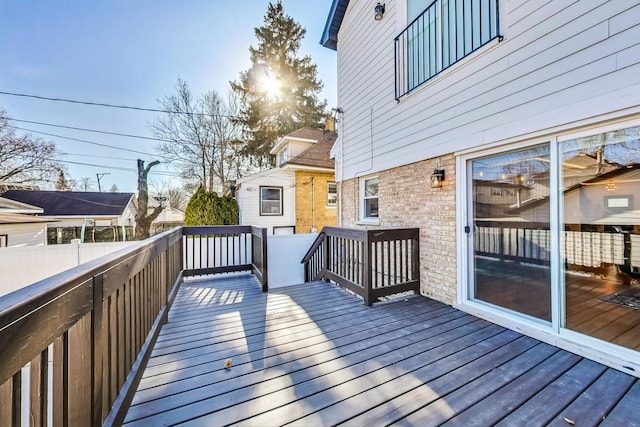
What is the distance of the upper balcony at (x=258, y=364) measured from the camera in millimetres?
1066

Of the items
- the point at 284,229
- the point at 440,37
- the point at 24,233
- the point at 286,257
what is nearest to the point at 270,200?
the point at 284,229

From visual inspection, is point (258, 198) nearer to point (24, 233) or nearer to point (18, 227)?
point (18, 227)

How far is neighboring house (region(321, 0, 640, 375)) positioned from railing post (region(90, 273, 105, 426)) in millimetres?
3556

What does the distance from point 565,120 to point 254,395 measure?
11.5ft

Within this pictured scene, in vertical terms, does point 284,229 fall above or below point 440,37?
below

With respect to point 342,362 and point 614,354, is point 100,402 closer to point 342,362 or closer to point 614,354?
point 342,362

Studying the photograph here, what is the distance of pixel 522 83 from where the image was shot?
9.20 ft

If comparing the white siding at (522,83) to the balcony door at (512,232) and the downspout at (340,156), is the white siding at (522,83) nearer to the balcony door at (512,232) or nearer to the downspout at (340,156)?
the balcony door at (512,232)

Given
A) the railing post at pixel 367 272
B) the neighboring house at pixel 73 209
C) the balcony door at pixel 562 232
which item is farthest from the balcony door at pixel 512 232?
the neighboring house at pixel 73 209

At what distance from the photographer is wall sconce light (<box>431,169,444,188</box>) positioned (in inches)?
147

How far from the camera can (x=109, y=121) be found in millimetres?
14141

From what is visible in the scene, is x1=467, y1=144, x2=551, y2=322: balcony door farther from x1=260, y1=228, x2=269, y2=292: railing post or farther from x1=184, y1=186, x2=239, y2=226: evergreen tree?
x1=184, y1=186, x2=239, y2=226: evergreen tree

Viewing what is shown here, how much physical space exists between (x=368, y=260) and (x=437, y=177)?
1.53 metres

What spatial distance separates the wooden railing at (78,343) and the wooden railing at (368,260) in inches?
101
